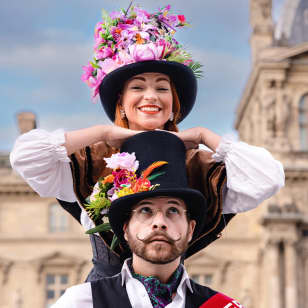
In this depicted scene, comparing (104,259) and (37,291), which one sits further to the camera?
(37,291)

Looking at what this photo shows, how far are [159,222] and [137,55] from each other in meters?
0.95

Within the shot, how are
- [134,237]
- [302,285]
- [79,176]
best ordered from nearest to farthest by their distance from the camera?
[134,237] → [79,176] → [302,285]

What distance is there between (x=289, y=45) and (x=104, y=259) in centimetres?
3233

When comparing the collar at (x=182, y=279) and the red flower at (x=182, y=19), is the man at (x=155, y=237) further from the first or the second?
the red flower at (x=182, y=19)

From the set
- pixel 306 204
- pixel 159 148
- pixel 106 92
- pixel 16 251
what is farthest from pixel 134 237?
pixel 16 251

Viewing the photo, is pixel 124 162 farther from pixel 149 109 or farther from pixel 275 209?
pixel 275 209

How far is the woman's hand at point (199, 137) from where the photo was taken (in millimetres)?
4797

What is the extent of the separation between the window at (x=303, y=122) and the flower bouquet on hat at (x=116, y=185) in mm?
30516

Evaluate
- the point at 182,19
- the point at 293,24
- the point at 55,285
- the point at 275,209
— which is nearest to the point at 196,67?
the point at 182,19

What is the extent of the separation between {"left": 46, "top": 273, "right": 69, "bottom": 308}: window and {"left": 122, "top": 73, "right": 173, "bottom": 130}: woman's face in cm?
3084

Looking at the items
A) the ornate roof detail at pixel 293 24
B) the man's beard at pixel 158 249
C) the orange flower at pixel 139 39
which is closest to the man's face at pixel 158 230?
the man's beard at pixel 158 249

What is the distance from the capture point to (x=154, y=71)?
5.00 meters

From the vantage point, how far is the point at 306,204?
33594 millimetres

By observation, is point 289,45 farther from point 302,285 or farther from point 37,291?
point 37,291
